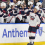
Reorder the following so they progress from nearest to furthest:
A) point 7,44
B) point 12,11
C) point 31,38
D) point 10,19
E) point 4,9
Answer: point 31,38 < point 7,44 < point 10,19 < point 12,11 < point 4,9

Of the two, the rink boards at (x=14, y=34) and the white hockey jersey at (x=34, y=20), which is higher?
the white hockey jersey at (x=34, y=20)

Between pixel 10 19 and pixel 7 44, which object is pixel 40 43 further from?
pixel 10 19

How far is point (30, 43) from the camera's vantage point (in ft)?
9.04


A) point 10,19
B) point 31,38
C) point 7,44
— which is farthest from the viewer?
point 10,19

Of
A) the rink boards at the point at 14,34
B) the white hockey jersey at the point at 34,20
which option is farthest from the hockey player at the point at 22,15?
the white hockey jersey at the point at 34,20

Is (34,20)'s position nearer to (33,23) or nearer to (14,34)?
(33,23)

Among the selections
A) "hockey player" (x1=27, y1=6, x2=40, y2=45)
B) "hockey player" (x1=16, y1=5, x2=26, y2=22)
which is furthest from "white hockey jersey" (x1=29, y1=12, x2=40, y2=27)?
"hockey player" (x1=16, y1=5, x2=26, y2=22)

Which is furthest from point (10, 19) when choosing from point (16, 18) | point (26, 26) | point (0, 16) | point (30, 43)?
point (30, 43)

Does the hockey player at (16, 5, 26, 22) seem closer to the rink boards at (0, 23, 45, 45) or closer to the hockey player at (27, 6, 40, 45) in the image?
the rink boards at (0, 23, 45, 45)

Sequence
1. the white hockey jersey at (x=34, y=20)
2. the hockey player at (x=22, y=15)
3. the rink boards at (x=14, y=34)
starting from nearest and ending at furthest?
1. the white hockey jersey at (x=34, y=20)
2. the rink boards at (x=14, y=34)
3. the hockey player at (x=22, y=15)

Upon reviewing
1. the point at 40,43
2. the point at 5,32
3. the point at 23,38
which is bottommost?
the point at 40,43

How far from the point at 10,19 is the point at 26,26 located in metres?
0.65

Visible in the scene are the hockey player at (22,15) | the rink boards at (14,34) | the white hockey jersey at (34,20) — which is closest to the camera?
the white hockey jersey at (34,20)

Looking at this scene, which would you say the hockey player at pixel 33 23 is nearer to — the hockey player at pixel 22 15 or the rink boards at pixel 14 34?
the rink boards at pixel 14 34
